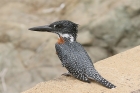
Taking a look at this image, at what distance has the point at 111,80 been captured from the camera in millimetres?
4531

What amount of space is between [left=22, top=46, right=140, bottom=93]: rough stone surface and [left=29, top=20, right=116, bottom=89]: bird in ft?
0.24

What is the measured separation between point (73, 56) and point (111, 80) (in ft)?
1.64

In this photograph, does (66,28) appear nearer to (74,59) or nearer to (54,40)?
(74,59)

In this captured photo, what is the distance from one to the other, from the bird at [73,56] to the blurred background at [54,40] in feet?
9.67

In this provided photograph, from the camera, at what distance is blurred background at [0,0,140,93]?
25.5 ft

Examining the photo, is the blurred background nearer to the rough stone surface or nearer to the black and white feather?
the rough stone surface

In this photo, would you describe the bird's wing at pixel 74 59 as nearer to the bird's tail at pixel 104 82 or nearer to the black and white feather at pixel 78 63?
the black and white feather at pixel 78 63

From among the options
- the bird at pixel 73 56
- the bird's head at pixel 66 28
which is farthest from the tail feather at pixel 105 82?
the bird's head at pixel 66 28

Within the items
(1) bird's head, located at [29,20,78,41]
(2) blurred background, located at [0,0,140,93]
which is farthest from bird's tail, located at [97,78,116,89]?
(2) blurred background, located at [0,0,140,93]

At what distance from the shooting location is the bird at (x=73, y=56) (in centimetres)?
440

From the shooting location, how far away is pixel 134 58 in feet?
17.2

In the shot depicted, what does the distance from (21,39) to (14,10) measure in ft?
3.30

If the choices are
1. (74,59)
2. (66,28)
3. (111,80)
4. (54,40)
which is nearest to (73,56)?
(74,59)

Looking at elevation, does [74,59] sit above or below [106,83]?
above
